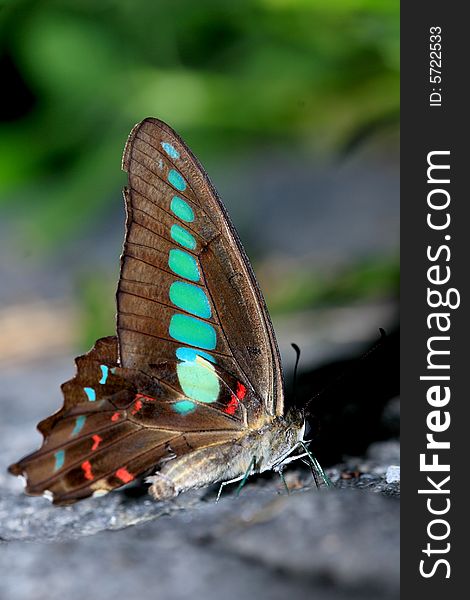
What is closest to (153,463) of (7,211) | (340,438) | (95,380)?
(95,380)

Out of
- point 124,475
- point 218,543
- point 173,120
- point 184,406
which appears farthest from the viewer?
point 173,120

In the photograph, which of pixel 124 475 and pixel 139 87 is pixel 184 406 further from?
pixel 139 87

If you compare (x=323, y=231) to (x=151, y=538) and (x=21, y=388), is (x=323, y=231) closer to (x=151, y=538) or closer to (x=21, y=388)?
(x=21, y=388)

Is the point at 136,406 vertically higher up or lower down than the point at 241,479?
higher up

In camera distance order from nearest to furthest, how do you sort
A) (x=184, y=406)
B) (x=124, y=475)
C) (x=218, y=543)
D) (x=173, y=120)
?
(x=218, y=543)
(x=124, y=475)
(x=184, y=406)
(x=173, y=120)

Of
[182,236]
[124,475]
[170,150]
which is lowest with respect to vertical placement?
[124,475]

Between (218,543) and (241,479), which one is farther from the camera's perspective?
(241,479)

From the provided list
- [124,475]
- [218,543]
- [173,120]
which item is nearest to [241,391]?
[124,475]
